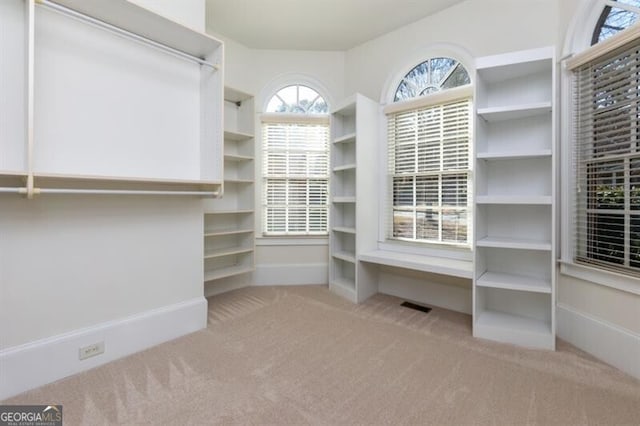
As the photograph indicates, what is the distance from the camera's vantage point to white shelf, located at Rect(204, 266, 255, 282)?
3.11 m

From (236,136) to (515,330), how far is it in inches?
128

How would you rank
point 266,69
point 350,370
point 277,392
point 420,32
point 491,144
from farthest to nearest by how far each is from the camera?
point 266,69 < point 420,32 < point 491,144 < point 350,370 < point 277,392

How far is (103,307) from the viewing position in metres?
2.03

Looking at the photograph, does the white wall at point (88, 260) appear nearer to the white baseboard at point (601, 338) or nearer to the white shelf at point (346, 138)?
the white shelf at point (346, 138)

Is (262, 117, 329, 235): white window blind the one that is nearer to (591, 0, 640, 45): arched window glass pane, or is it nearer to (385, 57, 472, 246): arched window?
(385, 57, 472, 246): arched window

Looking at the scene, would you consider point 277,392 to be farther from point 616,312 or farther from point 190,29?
point 190,29

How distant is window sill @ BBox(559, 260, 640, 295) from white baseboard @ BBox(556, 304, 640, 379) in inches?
10.5

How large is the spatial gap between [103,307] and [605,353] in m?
3.44

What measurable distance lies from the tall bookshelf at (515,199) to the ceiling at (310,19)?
1.09 m

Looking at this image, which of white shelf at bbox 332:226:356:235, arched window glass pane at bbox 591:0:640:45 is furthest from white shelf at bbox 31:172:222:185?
arched window glass pane at bbox 591:0:640:45

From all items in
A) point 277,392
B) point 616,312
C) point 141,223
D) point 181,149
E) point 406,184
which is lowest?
point 277,392

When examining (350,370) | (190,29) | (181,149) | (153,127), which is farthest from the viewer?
(181,149)

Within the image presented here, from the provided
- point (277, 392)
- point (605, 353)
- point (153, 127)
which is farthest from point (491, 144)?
point (153, 127)

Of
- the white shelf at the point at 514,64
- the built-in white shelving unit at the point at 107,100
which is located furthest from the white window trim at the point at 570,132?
the built-in white shelving unit at the point at 107,100
